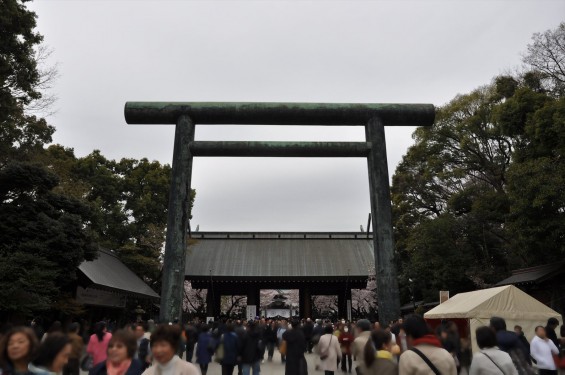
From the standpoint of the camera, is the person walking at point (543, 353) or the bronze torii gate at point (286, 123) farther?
the bronze torii gate at point (286, 123)

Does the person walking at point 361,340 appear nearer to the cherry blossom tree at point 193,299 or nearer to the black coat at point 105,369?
the black coat at point 105,369

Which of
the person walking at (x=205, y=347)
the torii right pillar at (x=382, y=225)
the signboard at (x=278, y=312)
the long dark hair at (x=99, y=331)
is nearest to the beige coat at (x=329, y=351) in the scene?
the torii right pillar at (x=382, y=225)

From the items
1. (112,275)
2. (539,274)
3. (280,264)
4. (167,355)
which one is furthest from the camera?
(280,264)

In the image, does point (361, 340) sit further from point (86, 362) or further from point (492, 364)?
point (86, 362)

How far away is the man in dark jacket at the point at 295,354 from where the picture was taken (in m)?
8.29

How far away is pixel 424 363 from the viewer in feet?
12.3

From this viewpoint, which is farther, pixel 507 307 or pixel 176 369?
pixel 507 307

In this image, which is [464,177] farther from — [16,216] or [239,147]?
[16,216]

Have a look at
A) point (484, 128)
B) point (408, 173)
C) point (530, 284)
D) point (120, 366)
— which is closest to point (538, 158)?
point (530, 284)

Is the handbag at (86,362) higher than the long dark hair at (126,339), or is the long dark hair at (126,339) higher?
the long dark hair at (126,339)

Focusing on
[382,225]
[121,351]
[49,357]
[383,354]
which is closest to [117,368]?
[121,351]

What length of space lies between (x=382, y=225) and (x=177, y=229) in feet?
14.2

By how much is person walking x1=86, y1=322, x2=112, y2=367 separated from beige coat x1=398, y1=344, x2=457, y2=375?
17.6ft

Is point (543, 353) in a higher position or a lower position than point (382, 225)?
lower
